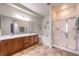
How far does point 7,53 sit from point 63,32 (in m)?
1.87

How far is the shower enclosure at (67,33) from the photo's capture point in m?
3.14

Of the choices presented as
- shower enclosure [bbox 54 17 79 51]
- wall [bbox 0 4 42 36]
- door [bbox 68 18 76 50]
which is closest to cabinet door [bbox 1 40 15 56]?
wall [bbox 0 4 42 36]

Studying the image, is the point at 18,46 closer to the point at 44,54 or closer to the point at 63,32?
the point at 44,54

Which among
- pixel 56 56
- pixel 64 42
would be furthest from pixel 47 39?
pixel 64 42

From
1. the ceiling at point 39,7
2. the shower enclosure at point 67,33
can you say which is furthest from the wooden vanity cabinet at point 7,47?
the shower enclosure at point 67,33

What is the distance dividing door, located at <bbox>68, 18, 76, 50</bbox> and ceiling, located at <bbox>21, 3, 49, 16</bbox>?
3.04 feet

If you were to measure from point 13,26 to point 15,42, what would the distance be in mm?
560

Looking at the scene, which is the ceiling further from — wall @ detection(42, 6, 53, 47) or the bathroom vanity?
the bathroom vanity

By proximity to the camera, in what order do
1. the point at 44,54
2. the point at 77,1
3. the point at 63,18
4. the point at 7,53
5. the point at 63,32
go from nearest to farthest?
the point at 77,1
the point at 44,54
the point at 7,53
the point at 63,32
the point at 63,18

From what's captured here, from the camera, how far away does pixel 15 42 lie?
10.8ft

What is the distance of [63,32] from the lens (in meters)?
3.25

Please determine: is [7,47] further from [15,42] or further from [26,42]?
[26,42]

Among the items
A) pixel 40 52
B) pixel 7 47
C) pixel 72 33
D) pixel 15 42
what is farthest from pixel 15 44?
pixel 72 33

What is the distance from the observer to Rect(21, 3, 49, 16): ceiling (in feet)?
8.85
